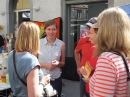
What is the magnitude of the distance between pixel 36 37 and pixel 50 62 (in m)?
1.00

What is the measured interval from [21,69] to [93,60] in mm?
796

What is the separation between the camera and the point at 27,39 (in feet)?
6.43

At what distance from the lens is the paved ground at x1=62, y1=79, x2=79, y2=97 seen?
5.11 metres

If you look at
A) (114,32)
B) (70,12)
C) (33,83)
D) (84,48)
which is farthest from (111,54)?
(70,12)

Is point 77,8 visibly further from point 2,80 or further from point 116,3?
point 2,80

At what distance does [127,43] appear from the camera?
53.4 inches

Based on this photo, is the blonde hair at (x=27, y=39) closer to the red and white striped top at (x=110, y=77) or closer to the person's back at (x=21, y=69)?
the person's back at (x=21, y=69)

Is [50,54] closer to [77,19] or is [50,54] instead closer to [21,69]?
[21,69]

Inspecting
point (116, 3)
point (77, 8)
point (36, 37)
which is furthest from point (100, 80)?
point (77, 8)

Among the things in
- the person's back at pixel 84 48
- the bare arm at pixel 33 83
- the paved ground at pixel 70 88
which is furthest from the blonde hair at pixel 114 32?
the paved ground at pixel 70 88

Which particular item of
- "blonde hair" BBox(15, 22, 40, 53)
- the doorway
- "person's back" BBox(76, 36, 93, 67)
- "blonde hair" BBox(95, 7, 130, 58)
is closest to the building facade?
the doorway

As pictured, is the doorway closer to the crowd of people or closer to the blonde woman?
the crowd of people

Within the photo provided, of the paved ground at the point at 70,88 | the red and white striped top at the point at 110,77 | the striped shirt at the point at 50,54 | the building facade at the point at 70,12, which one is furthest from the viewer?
the building facade at the point at 70,12

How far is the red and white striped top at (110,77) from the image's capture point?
4.15 ft
